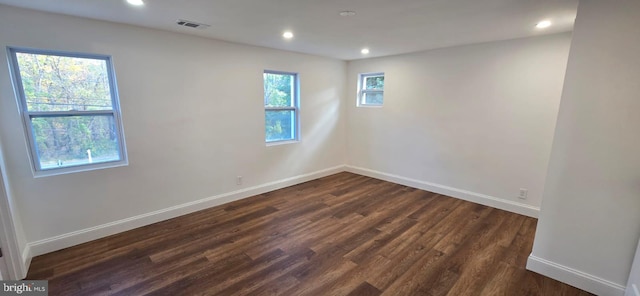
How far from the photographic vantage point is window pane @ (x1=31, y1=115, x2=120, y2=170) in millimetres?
2516

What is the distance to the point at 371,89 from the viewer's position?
5066 millimetres

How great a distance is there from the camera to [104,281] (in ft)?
7.15

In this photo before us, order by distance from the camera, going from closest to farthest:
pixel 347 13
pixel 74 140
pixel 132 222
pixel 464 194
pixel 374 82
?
pixel 347 13
pixel 74 140
pixel 132 222
pixel 464 194
pixel 374 82

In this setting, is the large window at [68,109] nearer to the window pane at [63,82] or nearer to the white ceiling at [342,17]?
the window pane at [63,82]

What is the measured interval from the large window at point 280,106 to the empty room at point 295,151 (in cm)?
3

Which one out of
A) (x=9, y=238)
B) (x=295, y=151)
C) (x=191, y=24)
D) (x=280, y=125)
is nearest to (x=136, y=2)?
(x=191, y=24)

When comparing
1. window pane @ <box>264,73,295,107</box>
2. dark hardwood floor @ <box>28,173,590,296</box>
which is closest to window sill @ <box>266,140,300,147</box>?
window pane @ <box>264,73,295,107</box>

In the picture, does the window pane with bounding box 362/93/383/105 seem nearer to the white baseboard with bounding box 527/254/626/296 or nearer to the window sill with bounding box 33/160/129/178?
the white baseboard with bounding box 527/254/626/296

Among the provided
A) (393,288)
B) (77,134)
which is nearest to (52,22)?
(77,134)

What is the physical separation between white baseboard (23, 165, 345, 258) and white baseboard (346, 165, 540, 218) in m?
1.86

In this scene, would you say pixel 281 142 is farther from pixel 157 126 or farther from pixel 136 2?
pixel 136 2

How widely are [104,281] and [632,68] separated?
4.29 m

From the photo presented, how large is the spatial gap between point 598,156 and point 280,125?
376cm

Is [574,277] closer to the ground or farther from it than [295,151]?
closer to the ground
